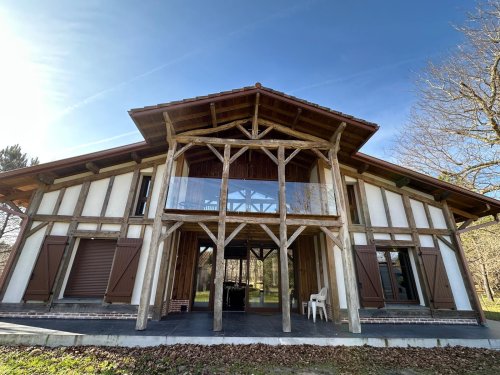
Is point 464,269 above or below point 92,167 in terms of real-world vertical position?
below

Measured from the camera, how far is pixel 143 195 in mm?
8227

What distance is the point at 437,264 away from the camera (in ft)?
25.1

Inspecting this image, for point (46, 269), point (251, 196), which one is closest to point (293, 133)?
point (251, 196)

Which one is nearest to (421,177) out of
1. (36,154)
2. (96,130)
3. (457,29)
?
(457,29)

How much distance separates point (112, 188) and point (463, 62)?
1576 centimetres

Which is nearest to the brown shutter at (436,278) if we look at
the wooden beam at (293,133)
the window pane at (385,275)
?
the window pane at (385,275)

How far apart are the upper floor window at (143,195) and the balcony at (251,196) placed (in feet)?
4.58

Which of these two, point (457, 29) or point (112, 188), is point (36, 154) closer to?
point (112, 188)

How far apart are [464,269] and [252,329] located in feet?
24.2

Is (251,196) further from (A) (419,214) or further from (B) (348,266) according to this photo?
(A) (419,214)

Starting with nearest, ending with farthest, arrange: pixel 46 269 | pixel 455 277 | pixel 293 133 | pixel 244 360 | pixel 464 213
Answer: pixel 244 360 → pixel 46 269 → pixel 455 277 → pixel 293 133 → pixel 464 213

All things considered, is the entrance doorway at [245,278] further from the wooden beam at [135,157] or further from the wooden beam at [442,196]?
the wooden beam at [442,196]

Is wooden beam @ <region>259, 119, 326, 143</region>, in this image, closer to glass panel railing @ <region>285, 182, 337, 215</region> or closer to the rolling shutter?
glass panel railing @ <region>285, 182, 337, 215</region>

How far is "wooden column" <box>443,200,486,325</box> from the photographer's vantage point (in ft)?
23.5
